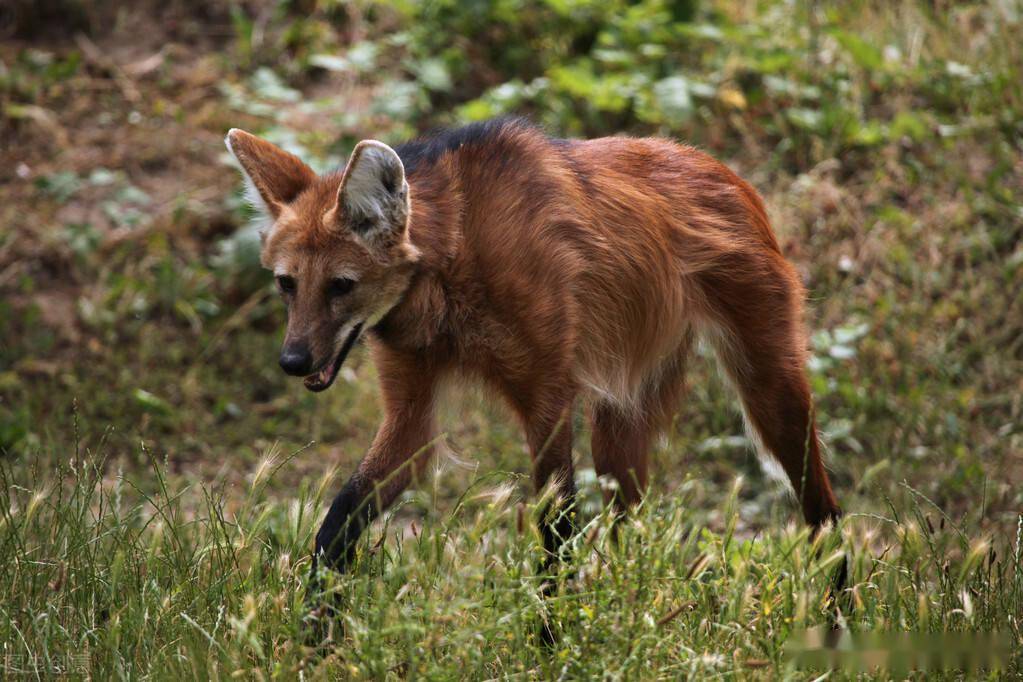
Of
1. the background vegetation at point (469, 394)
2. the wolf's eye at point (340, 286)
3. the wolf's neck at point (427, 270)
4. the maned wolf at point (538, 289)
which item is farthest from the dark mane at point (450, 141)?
the background vegetation at point (469, 394)

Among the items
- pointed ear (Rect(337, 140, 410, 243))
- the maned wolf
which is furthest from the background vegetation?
pointed ear (Rect(337, 140, 410, 243))

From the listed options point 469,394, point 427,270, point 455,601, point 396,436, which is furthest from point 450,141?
point 455,601

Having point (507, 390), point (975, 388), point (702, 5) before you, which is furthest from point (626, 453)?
point (702, 5)

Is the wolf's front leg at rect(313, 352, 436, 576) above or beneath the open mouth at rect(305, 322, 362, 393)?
beneath

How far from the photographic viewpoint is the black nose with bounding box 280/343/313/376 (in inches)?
118

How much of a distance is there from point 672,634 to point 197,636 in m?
1.10

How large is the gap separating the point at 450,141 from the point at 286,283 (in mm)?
755

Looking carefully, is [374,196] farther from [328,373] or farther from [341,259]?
[328,373]

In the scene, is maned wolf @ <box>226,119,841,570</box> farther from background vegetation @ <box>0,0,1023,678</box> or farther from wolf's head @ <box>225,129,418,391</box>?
background vegetation @ <box>0,0,1023,678</box>

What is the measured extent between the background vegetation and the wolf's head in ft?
1.10

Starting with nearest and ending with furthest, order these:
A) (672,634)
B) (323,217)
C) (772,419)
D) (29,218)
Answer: (672,634), (323,217), (772,419), (29,218)

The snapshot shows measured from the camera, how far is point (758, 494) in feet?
17.3

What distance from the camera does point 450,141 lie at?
3576mm

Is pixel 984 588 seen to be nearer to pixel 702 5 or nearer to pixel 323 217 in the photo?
pixel 323 217
